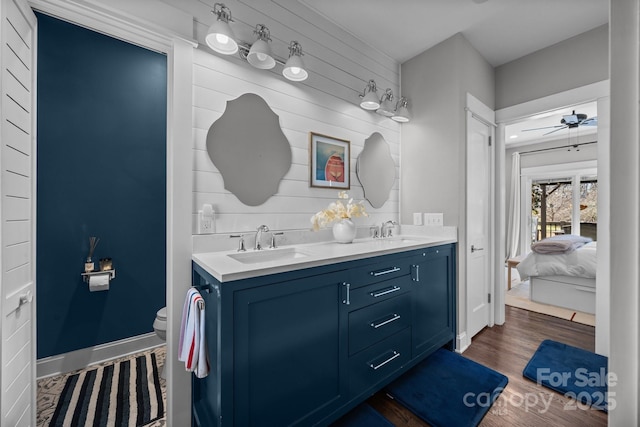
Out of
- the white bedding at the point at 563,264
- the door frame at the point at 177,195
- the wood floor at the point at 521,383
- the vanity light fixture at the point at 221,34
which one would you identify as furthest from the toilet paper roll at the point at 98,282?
the white bedding at the point at 563,264

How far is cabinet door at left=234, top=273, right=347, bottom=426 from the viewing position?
1.21 m

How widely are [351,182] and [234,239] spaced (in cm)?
122

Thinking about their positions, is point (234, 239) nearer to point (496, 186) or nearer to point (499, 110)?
point (496, 186)

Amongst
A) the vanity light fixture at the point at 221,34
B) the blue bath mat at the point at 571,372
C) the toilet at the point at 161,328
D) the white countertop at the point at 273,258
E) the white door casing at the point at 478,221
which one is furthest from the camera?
the white door casing at the point at 478,221

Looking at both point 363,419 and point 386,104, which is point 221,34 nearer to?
point 386,104

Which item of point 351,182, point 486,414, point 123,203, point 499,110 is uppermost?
point 499,110

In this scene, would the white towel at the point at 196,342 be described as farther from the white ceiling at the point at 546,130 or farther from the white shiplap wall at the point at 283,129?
the white ceiling at the point at 546,130

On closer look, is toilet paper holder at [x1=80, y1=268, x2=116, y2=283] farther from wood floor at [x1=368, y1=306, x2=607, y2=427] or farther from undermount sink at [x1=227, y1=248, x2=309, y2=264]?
wood floor at [x1=368, y1=306, x2=607, y2=427]

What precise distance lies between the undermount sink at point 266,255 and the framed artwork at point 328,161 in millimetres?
606

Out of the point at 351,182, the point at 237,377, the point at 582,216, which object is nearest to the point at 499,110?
the point at 351,182

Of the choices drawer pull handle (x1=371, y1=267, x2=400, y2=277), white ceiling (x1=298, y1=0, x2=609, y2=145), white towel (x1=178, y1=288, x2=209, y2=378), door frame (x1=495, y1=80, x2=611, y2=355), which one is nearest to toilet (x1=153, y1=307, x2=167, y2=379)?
white towel (x1=178, y1=288, x2=209, y2=378)

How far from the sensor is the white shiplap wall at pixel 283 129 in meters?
1.68

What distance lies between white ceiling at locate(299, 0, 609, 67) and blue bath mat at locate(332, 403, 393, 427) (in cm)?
297

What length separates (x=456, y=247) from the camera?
2.54 metres
